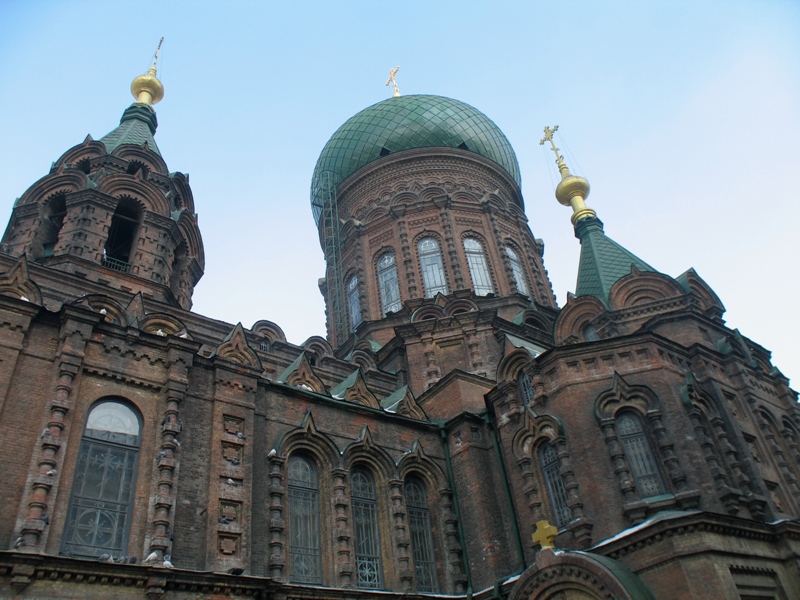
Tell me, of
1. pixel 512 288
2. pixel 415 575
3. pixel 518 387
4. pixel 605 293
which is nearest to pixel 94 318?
pixel 415 575

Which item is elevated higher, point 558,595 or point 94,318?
point 94,318

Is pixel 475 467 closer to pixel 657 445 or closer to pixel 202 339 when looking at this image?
pixel 657 445

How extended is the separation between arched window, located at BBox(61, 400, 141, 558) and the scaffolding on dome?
37.9 ft

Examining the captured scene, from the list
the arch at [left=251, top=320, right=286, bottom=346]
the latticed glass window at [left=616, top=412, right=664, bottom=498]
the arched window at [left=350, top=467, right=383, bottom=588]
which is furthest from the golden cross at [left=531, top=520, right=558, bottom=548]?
the arch at [left=251, top=320, right=286, bottom=346]

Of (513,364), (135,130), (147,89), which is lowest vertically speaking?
(513,364)

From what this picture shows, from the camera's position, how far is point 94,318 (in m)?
10.5

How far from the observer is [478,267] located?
837 inches

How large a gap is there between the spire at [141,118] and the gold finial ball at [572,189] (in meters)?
11.7

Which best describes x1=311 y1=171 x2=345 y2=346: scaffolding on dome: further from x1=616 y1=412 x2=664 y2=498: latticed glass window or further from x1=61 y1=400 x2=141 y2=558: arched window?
x1=61 y1=400 x2=141 y2=558: arched window

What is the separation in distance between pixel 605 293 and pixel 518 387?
167 inches

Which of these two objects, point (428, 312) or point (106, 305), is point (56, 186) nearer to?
point (106, 305)

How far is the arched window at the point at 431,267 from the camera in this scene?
20578 millimetres

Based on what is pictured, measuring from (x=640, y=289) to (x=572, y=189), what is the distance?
17.1 feet

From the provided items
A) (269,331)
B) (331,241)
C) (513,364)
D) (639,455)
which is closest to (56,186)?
(269,331)
